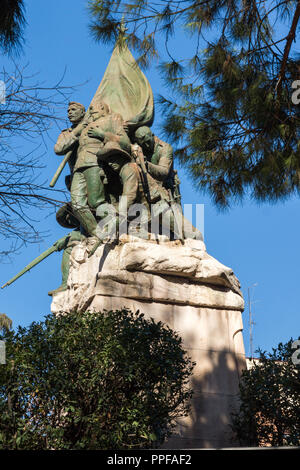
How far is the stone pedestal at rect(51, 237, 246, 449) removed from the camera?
24.2ft

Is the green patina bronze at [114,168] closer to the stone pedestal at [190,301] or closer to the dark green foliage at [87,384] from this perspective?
the stone pedestal at [190,301]

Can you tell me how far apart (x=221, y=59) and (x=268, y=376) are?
126 inches

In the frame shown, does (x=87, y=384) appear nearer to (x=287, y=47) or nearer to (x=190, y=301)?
(x=190, y=301)

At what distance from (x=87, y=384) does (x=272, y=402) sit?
197 centimetres

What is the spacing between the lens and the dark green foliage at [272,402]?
21.0 ft

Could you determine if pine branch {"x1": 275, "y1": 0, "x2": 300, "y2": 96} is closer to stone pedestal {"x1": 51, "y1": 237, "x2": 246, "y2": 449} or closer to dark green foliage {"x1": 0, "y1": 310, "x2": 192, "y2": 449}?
stone pedestal {"x1": 51, "y1": 237, "x2": 246, "y2": 449}

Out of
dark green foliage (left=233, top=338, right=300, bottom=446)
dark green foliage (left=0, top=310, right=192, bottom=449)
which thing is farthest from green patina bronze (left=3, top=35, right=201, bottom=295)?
dark green foliage (left=0, top=310, right=192, bottom=449)

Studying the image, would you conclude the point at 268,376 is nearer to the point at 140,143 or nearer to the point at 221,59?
the point at 221,59

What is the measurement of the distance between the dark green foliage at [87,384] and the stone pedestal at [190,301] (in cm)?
134

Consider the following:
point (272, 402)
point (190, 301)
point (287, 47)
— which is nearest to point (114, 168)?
point (190, 301)

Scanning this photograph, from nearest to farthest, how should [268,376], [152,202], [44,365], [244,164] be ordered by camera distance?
1. [44,365]
2. [268,376]
3. [244,164]
4. [152,202]

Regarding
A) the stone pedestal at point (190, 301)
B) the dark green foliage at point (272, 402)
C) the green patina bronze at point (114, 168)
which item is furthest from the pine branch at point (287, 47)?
the dark green foliage at point (272, 402)
